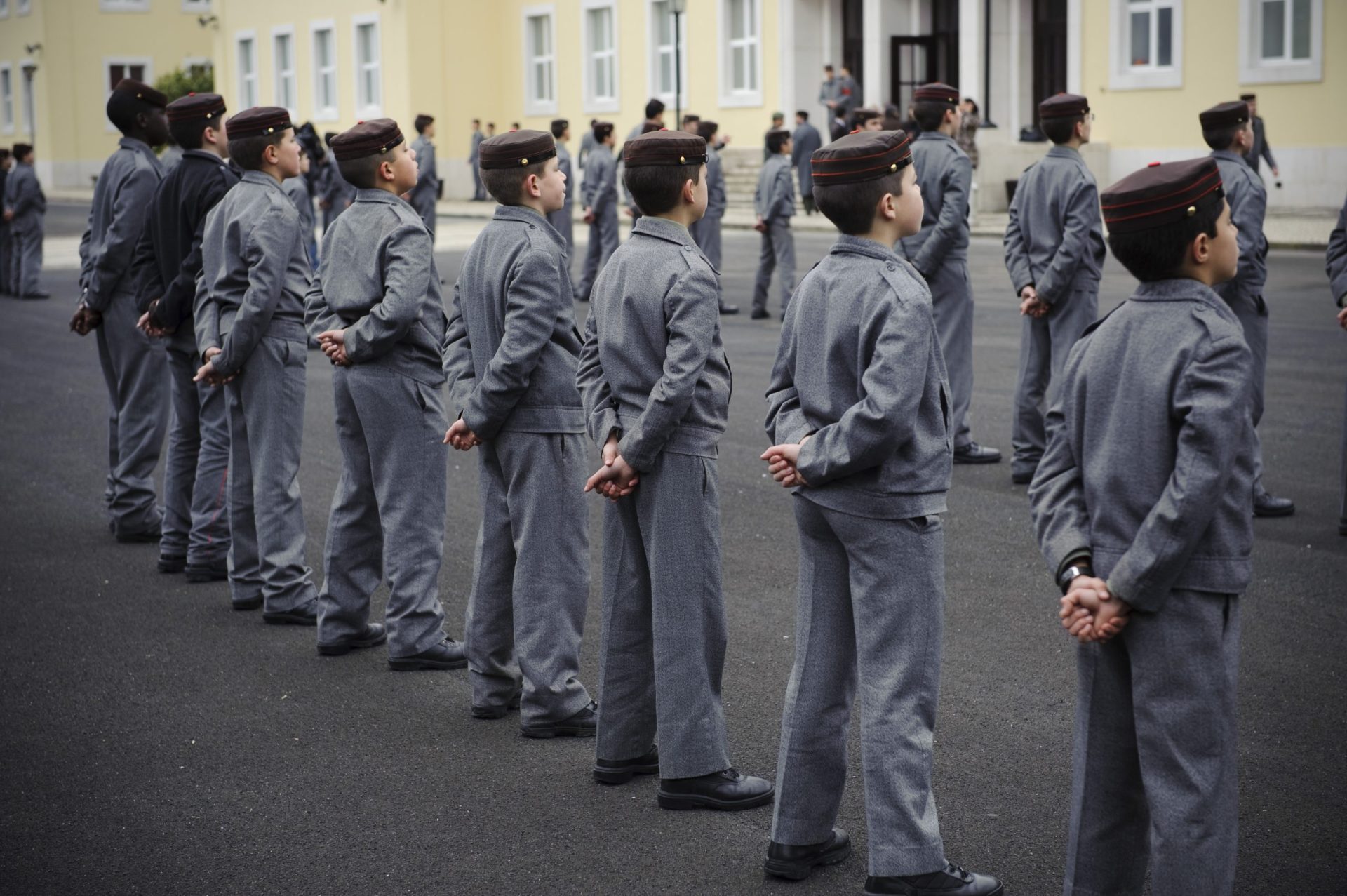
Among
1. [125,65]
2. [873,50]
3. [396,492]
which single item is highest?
[125,65]

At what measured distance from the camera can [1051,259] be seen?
916cm

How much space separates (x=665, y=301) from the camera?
15.4 ft

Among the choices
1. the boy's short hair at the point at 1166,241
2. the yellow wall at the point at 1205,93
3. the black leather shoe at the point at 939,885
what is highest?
the yellow wall at the point at 1205,93

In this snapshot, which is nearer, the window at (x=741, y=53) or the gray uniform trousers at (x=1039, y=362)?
the gray uniform trousers at (x=1039, y=362)

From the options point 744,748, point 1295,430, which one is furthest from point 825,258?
point 1295,430

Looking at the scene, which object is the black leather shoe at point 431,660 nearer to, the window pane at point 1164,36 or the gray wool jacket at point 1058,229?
the gray wool jacket at point 1058,229

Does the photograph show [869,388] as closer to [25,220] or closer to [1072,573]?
[1072,573]

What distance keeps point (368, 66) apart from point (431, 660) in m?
44.6

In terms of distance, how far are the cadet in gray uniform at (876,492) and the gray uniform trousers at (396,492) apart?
231 cm

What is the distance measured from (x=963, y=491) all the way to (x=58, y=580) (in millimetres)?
4670

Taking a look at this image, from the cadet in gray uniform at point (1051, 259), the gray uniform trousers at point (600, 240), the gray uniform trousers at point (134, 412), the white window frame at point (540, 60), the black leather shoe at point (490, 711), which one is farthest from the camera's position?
the white window frame at point (540, 60)

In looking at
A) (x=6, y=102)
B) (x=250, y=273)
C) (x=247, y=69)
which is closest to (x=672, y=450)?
(x=250, y=273)

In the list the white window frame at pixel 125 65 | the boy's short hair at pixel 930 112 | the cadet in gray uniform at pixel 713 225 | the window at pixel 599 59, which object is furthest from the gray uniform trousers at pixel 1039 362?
the white window frame at pixel 125 65

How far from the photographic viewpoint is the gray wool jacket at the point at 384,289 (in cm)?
604
